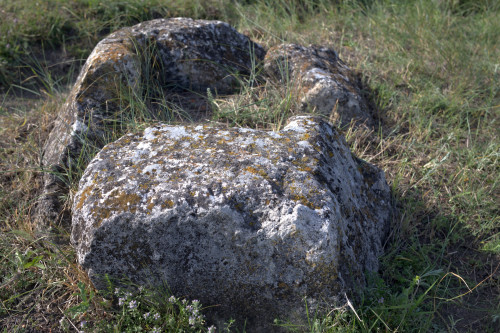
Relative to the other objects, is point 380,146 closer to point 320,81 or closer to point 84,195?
point 320,81

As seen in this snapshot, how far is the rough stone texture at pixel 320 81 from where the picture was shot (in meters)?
3.29

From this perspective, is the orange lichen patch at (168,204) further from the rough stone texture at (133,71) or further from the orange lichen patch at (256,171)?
the rough stone texture at (133,71)

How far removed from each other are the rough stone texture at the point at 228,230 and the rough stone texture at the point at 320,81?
4.13 feet

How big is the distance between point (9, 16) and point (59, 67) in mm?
784

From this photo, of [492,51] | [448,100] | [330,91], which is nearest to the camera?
[330,91]

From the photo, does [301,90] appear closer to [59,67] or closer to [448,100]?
[448,100]

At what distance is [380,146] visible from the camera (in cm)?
323

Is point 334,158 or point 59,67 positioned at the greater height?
point 334,158

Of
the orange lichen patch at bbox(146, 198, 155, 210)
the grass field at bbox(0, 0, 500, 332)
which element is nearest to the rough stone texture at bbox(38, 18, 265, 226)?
the grass field at bbox(0, 0, 500, 332)

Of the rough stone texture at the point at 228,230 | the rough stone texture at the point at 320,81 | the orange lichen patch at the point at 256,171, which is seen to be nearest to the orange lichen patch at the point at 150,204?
the rough stone texture at the point at 228,230

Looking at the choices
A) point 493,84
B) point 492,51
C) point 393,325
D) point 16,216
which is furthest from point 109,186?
point 492,51

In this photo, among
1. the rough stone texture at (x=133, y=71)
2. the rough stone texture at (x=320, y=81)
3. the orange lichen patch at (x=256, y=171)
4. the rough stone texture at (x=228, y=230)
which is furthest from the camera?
the rough stone texture at (x=320, y=81)

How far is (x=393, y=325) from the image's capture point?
200cm

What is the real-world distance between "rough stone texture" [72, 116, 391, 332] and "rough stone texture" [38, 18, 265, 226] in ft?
2.67
